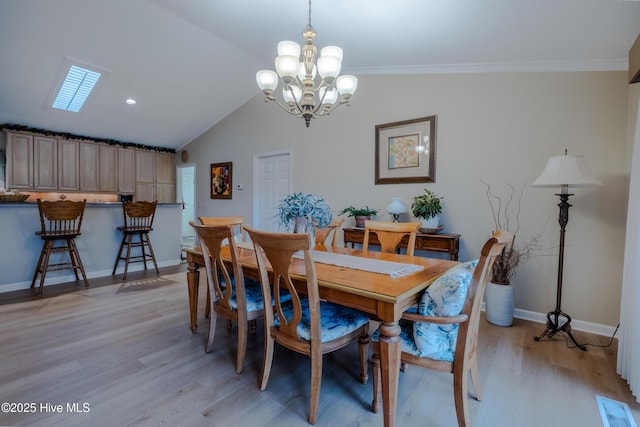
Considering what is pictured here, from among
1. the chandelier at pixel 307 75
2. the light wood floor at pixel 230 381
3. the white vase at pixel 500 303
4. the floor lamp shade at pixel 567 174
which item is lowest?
the light wood floor at pixel 230 381

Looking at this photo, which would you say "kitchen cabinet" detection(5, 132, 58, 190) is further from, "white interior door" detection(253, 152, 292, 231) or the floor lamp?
the floor lamp

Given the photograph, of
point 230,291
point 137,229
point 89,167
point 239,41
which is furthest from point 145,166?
point 230,291

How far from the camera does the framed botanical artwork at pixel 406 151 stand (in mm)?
3533

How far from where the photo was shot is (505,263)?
284cm

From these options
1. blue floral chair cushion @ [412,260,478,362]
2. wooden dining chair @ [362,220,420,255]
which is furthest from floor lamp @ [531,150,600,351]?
blue floral chair cushion @ [412,260,478,362]

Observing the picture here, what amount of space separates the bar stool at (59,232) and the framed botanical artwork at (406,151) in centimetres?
375

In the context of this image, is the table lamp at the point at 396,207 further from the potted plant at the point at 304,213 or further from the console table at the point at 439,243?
the potted plant at the point at 304,213

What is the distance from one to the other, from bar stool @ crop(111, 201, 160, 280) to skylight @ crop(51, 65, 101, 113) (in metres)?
1.80

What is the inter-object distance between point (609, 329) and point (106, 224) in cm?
585

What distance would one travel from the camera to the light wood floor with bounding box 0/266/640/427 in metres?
1.62

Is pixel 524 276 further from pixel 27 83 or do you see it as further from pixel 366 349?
pixel 27 83

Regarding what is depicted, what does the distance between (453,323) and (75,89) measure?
565 centimetres

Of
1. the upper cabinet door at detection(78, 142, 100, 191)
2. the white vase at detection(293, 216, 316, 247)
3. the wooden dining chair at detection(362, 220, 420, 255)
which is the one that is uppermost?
the upper cabinet door at detection(78, 142, 100, 191)

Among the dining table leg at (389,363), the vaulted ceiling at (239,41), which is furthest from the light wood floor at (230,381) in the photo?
the vaulted ceiling at (239,41)
